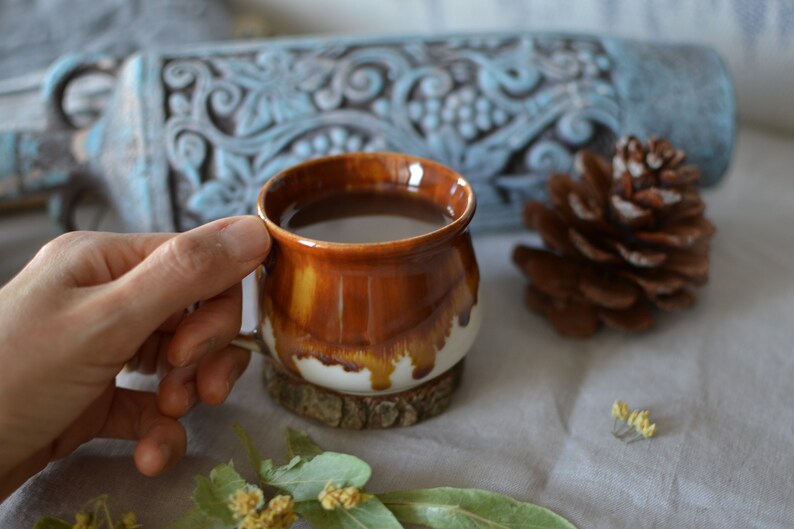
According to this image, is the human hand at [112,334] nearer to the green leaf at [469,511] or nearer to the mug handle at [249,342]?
the mug handle at [249,342]

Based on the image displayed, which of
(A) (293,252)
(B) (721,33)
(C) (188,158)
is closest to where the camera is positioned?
(A) (293,252)

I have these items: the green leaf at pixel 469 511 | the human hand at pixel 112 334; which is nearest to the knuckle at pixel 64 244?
the human hand at pixel 112 334

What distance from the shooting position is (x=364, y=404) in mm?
470

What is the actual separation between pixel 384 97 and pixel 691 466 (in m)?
0.37

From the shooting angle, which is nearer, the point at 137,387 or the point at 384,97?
the point at 137,387

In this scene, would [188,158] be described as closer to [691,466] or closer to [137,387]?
[137,387]

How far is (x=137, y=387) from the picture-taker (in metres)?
0.51

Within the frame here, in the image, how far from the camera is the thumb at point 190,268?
0.38 meters

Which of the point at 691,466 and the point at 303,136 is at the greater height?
the point at 303,136

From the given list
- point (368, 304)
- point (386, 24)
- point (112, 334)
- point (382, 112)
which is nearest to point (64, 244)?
point (112, 334)

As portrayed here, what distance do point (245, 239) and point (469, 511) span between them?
0.20 meters

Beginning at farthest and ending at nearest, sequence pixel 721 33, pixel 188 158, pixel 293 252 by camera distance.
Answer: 1. pixel 721 33
2. pixel 188 158
3. pixel 293 252

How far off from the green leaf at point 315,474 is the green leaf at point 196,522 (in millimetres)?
40

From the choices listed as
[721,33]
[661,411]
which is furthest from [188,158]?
[721,33]
